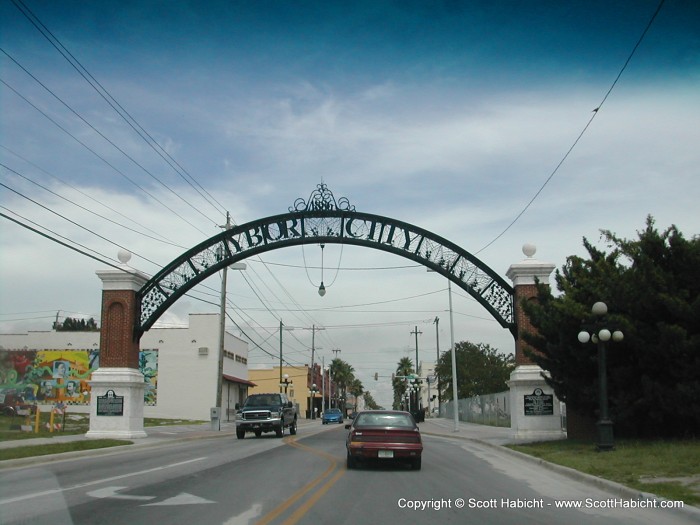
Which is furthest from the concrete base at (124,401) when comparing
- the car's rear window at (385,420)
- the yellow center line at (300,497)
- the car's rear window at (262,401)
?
the car's rear window at (385,420)

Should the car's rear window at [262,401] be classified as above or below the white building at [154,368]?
below

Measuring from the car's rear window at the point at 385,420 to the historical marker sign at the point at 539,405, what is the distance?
11.3 metres

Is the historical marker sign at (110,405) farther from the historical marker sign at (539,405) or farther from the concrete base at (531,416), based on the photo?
the historical marker sign at (539,405)

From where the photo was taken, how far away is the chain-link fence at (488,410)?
160 feet

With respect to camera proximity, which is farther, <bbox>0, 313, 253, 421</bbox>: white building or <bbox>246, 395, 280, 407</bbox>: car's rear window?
<bbox>0, 313, 253, 421</bbox>: white building

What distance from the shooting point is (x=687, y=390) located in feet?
65.0

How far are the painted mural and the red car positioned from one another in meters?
50.5

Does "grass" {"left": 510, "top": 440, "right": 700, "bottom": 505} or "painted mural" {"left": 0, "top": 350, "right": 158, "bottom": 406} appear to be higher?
"painted mural" {"left": 0, "top": 350, "right": 158, "bottom": 406}

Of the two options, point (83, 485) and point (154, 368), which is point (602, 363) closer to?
point (83, 485)

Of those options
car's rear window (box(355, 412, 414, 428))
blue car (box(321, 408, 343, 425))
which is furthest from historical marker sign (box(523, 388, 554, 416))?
blue car (box(321, 408, 343, 425))

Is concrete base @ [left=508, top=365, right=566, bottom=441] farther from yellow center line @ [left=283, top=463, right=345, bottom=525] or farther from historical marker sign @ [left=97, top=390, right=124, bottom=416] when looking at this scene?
historical marker sign @ [left=97, top=390, right=124, bottom=416]

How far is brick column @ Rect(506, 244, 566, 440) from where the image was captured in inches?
1109

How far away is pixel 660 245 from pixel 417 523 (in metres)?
14.2

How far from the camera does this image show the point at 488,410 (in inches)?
2233
